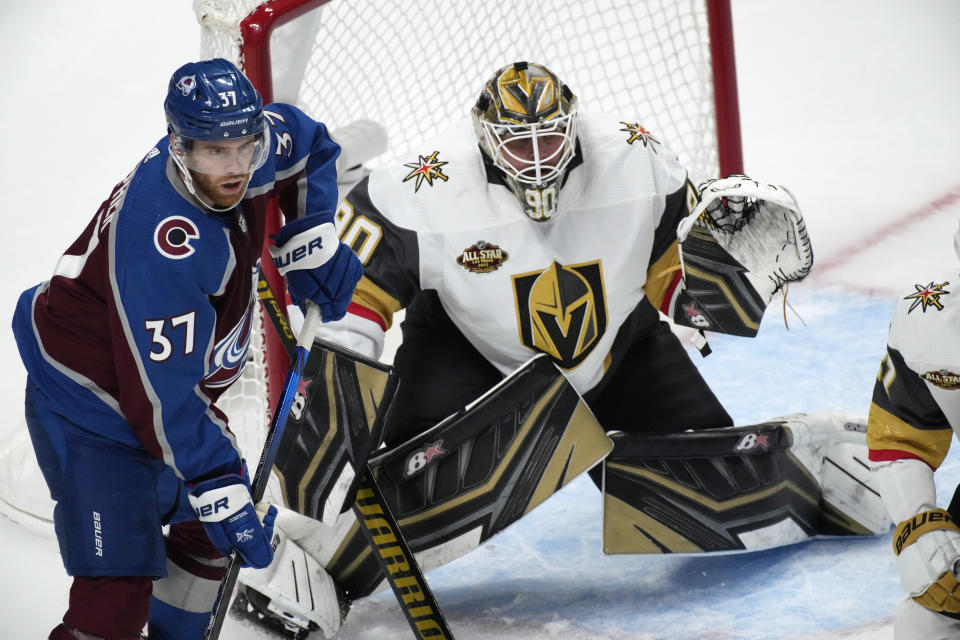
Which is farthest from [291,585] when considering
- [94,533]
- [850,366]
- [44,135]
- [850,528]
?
[44,135]

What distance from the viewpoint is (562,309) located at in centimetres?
272

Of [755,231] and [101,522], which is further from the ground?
[755,231]

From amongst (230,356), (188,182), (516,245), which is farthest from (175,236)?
(516,245)

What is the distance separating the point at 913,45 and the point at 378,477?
353 cm

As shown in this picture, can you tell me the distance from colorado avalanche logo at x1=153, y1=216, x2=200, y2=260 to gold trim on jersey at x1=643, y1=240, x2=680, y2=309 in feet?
3.81

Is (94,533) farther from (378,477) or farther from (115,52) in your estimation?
(115,52)

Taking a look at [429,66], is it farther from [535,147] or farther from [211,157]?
[211,157]

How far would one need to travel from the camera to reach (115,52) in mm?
5297

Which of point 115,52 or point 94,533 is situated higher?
point 115,52

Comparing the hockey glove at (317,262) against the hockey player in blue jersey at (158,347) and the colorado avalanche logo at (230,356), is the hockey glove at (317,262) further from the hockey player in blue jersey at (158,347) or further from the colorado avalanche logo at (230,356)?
the colorado avalanche logo at (230,356)

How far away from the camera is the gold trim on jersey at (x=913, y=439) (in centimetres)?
223

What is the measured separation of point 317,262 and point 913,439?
118 centimetres

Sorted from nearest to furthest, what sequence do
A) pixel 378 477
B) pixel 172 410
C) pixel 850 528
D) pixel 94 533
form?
1. pixel 172 410
2. pixel 94 533
3. pixel 378 477
4. pixel 850 528

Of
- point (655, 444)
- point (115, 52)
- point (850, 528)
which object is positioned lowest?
point (850, 528)
